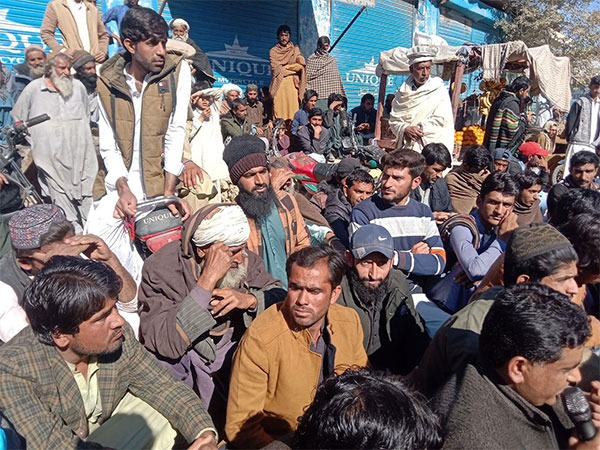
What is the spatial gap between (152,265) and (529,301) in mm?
1777

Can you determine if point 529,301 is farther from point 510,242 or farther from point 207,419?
point 207,419

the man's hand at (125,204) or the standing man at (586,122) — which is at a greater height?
the standing man at (586,122)

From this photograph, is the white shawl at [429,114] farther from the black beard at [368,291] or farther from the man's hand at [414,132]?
the black beard at [368,291]

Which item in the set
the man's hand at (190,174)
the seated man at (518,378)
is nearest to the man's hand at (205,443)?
the seated man at (518,378)

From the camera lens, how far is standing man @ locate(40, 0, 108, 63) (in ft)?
21.6

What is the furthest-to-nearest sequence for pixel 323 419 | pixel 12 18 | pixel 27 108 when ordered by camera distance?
pixel 12 18, pixel 27 108, pixel 323 419

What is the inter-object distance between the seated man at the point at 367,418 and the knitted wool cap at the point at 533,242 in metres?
1.05

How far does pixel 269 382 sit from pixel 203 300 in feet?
1.68

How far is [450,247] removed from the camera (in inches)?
136

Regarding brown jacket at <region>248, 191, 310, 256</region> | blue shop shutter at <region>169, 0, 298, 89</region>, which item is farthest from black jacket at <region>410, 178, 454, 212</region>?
blue shop shutter at <region>169, 0, 298, 89</region>

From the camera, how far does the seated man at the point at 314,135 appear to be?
8609 millimetres

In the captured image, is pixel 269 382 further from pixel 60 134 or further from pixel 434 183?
pixel 60 134

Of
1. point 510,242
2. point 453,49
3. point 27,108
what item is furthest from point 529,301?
point 453,49

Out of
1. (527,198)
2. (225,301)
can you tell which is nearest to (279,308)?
(225,301)
